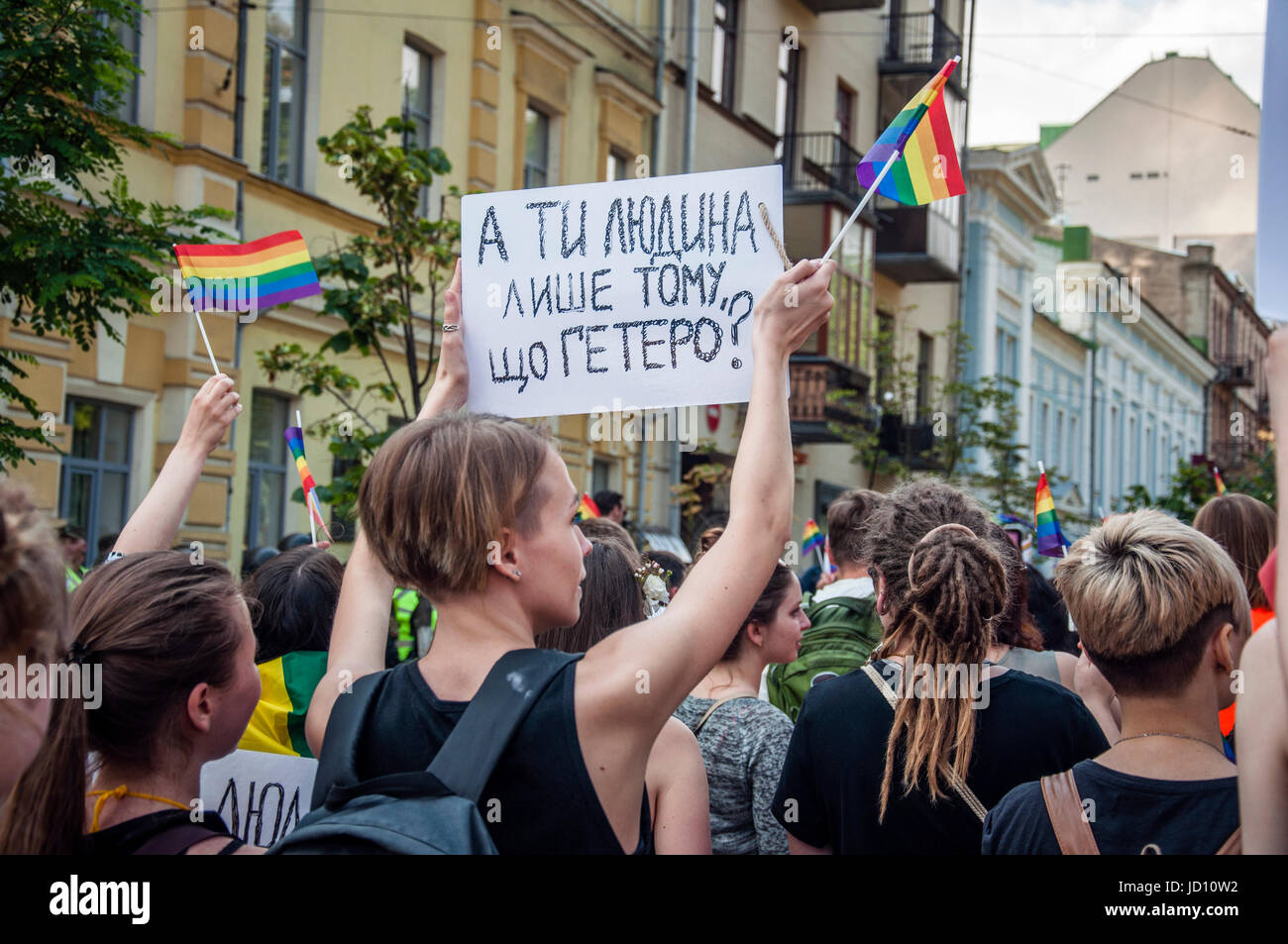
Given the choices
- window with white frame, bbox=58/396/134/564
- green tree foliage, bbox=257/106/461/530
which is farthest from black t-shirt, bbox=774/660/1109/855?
window with white frame, bbox=58/396/134/564

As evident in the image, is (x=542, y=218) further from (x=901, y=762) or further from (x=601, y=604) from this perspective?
(x=901, y=762)

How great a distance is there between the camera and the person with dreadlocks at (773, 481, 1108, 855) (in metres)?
2.85

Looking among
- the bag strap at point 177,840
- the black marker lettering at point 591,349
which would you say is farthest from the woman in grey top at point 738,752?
the bag strap at point 177,840

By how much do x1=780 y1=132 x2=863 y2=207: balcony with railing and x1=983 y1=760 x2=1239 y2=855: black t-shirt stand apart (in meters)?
21.0

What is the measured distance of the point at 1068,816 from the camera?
2373mm

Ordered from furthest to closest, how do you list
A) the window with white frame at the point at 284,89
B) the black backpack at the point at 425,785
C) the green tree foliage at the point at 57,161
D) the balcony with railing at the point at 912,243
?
the balcony with railing at the point at 912,243 < the window with white frame at the point at 284,89 < the green tree foliage at the point at 57,161 < the black backpack at the point at 425,785

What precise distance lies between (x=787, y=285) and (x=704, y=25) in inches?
766

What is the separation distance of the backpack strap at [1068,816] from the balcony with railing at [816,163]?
825 inches

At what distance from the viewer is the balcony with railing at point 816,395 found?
2252 cm

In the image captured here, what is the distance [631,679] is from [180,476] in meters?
1.46

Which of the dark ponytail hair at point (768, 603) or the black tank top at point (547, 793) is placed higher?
the dark ponytail hair at point (768, 603)

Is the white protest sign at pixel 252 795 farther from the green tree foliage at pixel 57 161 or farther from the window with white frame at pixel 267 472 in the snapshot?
the window with white frame at pixel 267 472

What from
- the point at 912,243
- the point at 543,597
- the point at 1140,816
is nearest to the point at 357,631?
the point at 543,597
